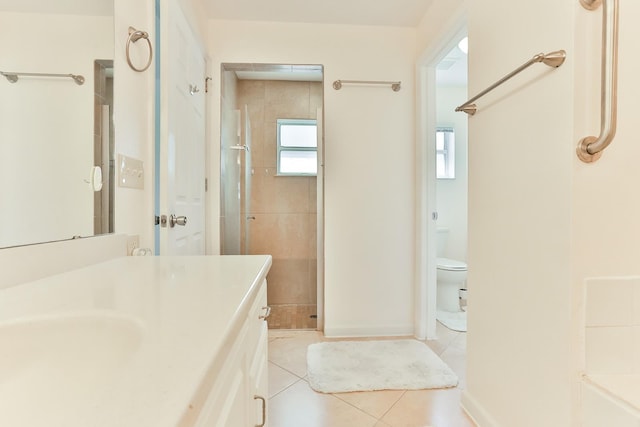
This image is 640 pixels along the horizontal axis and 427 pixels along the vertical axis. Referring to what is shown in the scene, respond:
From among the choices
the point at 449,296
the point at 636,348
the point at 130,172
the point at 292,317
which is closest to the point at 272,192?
the point at 292,317

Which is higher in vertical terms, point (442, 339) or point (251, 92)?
point (251, 92)

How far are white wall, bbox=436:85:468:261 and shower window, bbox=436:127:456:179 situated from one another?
4 cm

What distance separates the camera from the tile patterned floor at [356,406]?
1448 millimetres

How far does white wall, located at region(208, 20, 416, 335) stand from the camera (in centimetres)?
237

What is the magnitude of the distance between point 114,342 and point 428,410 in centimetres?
156

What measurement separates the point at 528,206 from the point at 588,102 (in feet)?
1.22

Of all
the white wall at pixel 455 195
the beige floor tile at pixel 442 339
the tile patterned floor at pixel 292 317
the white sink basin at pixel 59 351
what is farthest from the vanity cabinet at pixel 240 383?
the white wall at pixel 455 195

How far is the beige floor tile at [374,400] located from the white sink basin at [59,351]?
1391 mm

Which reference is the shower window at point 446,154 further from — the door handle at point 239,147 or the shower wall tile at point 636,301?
the shower wall tile at point 636,301

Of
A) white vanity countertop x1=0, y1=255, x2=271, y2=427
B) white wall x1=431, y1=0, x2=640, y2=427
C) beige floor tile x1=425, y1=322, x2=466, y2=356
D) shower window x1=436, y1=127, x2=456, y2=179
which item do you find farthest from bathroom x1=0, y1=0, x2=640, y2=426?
shower window x1=436, y1=127, x2=456, y2=179

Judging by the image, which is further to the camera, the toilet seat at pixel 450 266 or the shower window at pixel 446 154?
the shower window at pixel 446 154

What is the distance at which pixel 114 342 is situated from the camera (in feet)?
1.61

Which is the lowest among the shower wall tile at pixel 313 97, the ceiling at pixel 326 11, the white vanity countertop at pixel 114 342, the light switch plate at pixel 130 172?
the white vanity countertop at pixel 114 342

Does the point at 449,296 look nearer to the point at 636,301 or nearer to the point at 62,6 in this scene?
the point at 636,301
